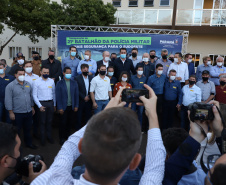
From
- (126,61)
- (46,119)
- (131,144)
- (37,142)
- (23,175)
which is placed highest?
(126,61)

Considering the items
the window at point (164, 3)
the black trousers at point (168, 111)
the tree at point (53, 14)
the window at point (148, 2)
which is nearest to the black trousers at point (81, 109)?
the black trousers at point (168, 111)

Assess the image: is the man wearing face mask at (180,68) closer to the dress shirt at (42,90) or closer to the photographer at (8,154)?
the dress shirt at (42,90)

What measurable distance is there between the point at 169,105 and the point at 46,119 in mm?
3346

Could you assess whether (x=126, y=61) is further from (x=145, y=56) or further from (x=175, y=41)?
(x=175, y=41)

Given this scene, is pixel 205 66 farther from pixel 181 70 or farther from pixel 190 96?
pixel 190 96

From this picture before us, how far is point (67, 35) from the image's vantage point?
29.9ft

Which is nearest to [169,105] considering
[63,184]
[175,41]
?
[63,184]

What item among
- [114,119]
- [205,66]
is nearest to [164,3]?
[205,66]

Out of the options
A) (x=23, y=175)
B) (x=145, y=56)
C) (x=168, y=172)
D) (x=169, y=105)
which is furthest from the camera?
(x=145, y=56)

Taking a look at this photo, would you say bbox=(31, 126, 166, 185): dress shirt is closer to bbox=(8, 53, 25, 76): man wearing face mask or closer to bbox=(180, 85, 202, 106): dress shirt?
bbox=(180, 85, 202, 106): dress shirt

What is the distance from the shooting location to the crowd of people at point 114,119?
91 cm

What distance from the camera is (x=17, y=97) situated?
427cm

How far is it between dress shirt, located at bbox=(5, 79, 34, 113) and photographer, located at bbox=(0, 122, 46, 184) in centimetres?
298

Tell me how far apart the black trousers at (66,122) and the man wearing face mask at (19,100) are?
2.59 ft
